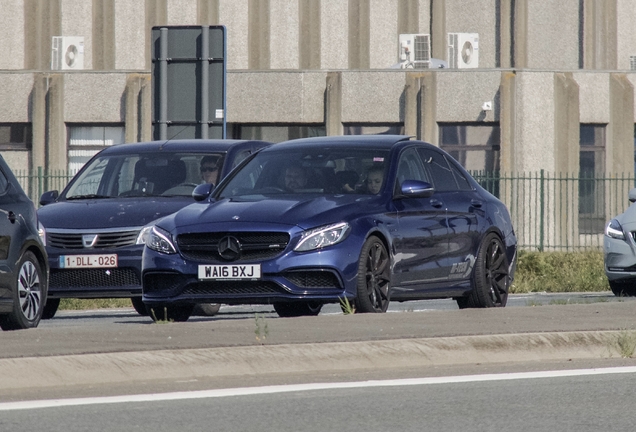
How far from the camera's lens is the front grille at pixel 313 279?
36.7ft

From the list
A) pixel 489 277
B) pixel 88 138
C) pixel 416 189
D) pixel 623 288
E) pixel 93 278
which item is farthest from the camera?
pixel 88 138

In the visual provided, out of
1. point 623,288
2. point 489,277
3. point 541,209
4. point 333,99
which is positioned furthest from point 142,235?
point 333,99

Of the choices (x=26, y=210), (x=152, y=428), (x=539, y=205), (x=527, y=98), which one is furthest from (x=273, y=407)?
(x=527, y=98)

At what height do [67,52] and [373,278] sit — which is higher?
[67,52]

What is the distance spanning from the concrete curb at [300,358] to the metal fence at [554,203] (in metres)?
21.9

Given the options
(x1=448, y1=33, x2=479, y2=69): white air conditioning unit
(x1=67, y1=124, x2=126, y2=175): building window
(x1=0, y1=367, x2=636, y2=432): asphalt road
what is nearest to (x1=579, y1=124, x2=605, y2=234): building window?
(x1=448, y1=33, x2=479, y2=69): white air conditioning unit

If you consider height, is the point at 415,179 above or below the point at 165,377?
above

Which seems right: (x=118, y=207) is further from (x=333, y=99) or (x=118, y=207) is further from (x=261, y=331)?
(x=333, y=99)

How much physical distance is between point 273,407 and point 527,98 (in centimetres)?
2923

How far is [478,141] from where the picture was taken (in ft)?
120

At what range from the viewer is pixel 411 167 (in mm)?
12906

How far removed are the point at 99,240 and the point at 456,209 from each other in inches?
132

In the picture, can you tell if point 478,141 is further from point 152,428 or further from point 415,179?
point 152,428

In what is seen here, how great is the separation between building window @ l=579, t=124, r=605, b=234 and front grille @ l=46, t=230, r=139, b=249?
764 inches
